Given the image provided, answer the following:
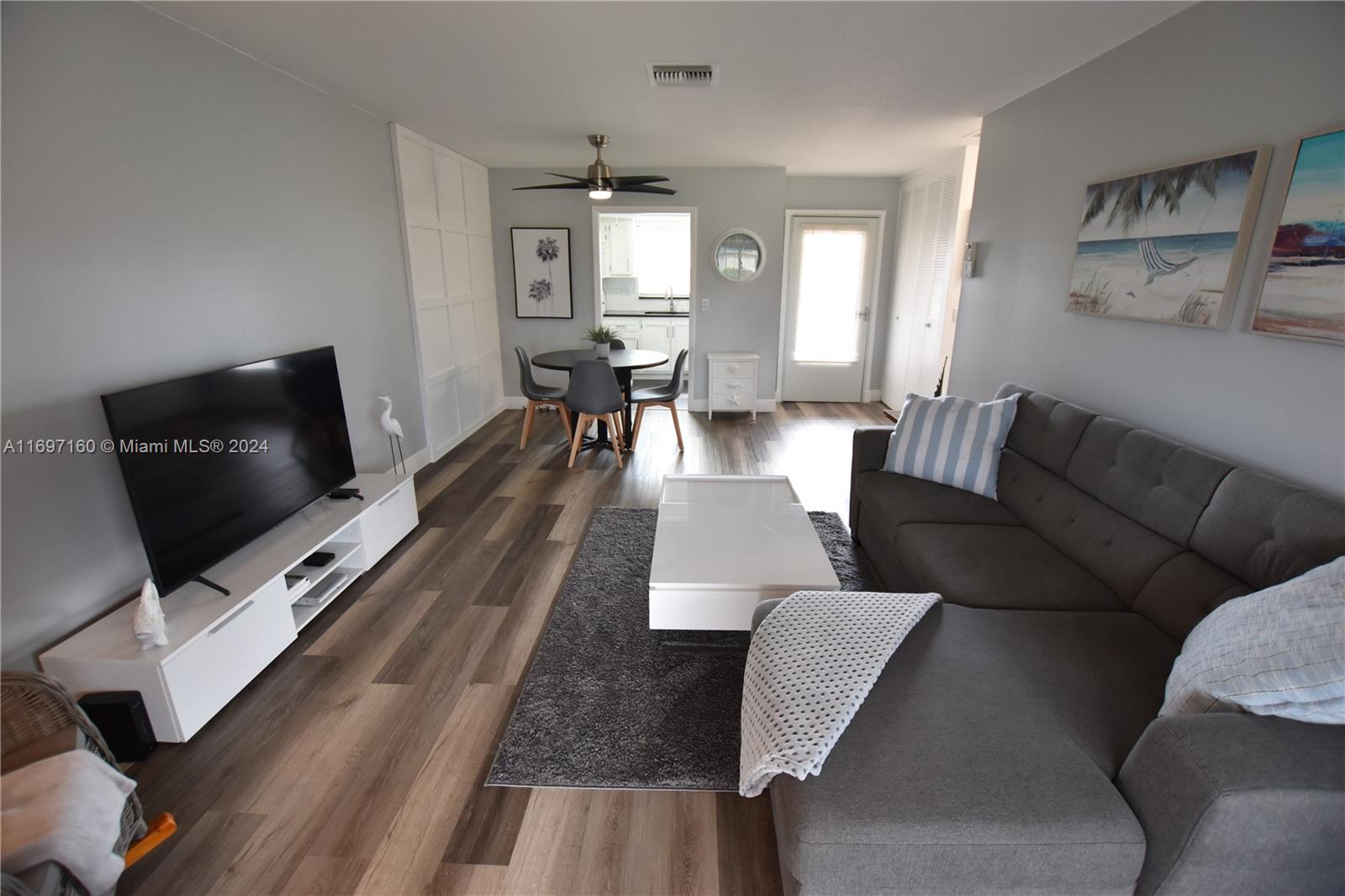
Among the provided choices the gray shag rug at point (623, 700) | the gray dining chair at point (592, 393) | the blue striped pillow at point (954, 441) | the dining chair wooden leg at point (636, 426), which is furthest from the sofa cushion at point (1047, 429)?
the dining chair wooden leg at point (636, 426)

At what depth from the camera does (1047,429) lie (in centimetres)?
249

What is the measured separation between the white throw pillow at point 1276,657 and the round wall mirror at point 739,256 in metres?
4.84

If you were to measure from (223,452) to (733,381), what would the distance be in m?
4.28

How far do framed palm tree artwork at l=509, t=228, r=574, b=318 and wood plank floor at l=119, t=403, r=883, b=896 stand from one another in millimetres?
3458

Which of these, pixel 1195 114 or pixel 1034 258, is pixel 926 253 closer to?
pixel 1034 258

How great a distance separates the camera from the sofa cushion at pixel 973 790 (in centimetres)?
108

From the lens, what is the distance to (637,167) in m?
5.39

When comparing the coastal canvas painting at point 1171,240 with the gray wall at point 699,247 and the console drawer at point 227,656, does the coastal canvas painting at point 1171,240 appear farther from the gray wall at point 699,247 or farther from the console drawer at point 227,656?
the console drawer at point 227,656

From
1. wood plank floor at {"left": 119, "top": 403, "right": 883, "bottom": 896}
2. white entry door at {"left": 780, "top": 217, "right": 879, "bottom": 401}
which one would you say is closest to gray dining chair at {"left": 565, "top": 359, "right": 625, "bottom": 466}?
wood plank floor at {"left": 119, "top": 403, "right": 883, "bottom": 896}

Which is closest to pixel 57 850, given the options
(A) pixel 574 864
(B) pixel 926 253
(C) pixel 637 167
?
(A) pixel 574 864

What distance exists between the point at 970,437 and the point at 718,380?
3.27 m

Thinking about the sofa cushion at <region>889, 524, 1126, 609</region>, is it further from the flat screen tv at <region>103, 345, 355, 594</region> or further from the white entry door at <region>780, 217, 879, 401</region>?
the white entry door at <region>780, 217, 879, 401</region>

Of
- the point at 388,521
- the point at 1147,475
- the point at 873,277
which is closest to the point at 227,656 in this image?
the point at 388,521

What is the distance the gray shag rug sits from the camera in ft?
5.60
